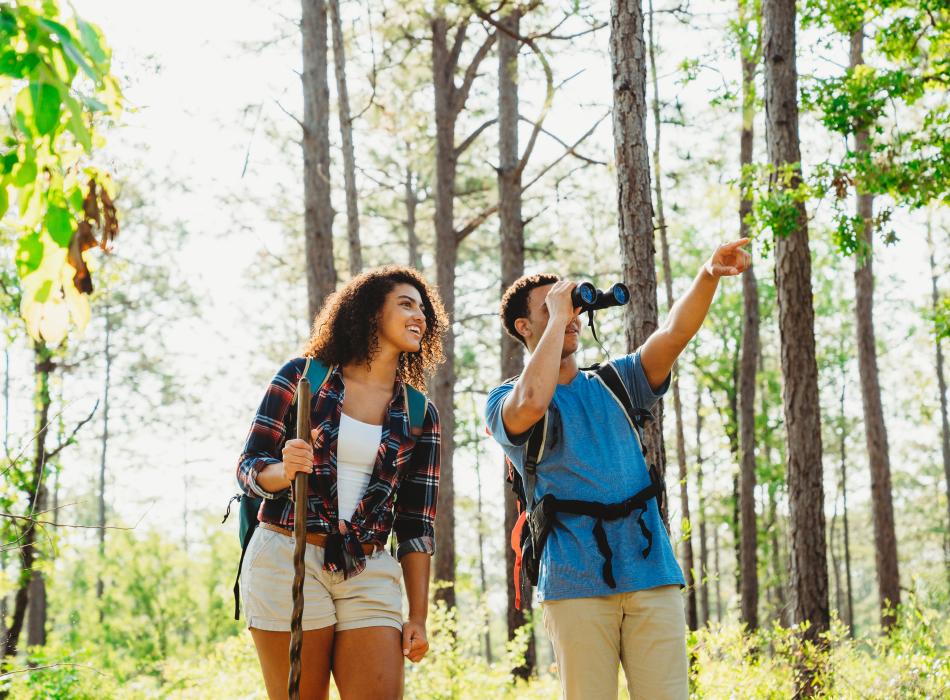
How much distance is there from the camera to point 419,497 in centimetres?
333

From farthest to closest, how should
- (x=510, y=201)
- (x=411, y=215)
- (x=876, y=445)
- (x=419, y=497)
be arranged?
(x=411, y=215) < (x=876, y=445) < (x=510, y=201) < (x=419, y=497)

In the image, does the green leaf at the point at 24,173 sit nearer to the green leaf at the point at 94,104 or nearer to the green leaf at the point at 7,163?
the green leaf at the point at 7,163

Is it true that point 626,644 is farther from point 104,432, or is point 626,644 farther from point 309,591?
point 104,432

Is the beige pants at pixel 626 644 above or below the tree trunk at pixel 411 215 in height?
below

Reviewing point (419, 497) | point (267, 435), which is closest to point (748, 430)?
point (419, 497)

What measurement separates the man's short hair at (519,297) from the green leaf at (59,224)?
2.10 m

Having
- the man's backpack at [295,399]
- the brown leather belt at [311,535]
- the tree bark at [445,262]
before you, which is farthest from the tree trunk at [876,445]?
the brown leather belt at [311,535]

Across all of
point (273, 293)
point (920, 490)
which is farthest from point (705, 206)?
point (920, 490)

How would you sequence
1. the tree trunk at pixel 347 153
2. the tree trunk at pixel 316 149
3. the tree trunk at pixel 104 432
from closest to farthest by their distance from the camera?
the tree trunk at pixel 347 153
the tree trunk at pixel 316 149
the tree trunk at pixel 104 432

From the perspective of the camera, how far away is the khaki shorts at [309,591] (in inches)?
118

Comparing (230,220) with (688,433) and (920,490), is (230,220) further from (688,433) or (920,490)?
(920,490)

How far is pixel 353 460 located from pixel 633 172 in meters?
3.22

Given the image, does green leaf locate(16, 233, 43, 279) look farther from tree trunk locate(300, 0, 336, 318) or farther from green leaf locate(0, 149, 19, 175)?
tree trunk locate(300, 0, 336, 318)

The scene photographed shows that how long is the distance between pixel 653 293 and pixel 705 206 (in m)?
12.0
